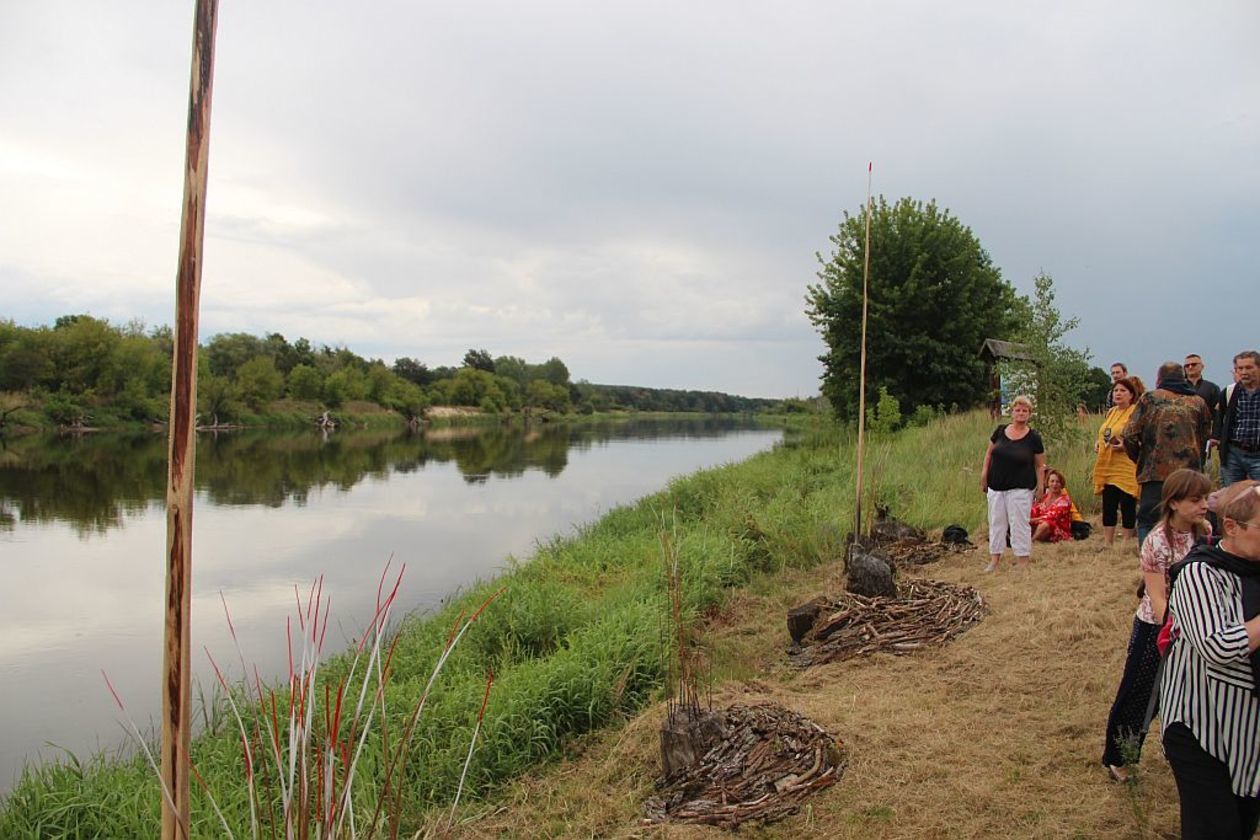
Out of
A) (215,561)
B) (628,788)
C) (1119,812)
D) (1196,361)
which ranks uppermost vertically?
(1196,361)

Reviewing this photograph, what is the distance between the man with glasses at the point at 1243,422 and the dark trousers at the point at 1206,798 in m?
4.28

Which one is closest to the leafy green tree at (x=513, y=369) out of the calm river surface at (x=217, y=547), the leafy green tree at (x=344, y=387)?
the leafy green tree at (x=344, y=387)

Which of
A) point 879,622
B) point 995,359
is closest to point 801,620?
point 879,622

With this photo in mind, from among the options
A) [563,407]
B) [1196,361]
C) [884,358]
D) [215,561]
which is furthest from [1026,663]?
[563,407]

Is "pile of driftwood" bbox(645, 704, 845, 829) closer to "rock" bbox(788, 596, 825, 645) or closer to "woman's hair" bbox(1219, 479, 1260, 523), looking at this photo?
"rock" bbox(788, 596, 825, 645)

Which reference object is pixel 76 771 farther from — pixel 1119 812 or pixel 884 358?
pixel 884 358

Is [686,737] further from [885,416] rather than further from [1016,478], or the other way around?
[885,416]

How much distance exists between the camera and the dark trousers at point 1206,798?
7.63 feet

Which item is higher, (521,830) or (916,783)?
(916,783)

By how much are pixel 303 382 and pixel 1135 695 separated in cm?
6768

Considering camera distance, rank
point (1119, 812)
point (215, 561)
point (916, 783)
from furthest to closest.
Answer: point (215, 561) < point (916, 783) < point (1119, 812)

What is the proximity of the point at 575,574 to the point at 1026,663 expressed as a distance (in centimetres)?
561

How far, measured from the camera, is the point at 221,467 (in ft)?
90.6

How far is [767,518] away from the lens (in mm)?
10820
